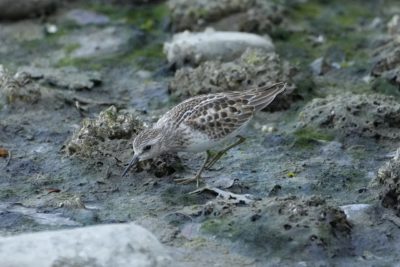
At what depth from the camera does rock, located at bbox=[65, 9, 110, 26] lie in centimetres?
1374

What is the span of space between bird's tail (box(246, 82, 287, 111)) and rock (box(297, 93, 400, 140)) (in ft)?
2.77

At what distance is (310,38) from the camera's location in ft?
44.2

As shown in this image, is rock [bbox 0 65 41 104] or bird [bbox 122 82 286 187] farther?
rock [bbox 0 65 41 104]

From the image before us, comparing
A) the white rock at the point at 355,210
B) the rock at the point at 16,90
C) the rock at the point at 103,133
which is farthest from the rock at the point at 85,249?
the rock at the point at 16,90

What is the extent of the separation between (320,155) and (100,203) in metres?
2.27

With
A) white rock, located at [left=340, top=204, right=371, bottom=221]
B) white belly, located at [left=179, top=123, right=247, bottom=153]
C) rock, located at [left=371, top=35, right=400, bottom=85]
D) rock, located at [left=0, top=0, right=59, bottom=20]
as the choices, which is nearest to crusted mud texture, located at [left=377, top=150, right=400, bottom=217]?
white rock, located at [left=340, top=204, right=371, bottom=221]

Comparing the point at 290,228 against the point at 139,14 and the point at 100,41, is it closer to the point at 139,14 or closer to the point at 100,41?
the point at 100,41

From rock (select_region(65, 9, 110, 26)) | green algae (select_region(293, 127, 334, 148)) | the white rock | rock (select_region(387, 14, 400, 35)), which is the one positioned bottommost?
green algae (select_region(293, 127, 334, 148))

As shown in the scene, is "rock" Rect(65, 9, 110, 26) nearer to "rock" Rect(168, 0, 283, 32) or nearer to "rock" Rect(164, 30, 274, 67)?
"rock" Rect(168, 0, 283, 32)

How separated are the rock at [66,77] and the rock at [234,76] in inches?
41.9

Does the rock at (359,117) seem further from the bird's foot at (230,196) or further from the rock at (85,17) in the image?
the rock at (85,17)

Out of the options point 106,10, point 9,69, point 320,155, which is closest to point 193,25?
point 106,10

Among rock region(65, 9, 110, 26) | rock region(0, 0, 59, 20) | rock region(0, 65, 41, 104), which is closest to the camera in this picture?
rock region(0, 65, 41, 104)

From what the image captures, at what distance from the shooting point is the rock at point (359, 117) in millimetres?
10078
